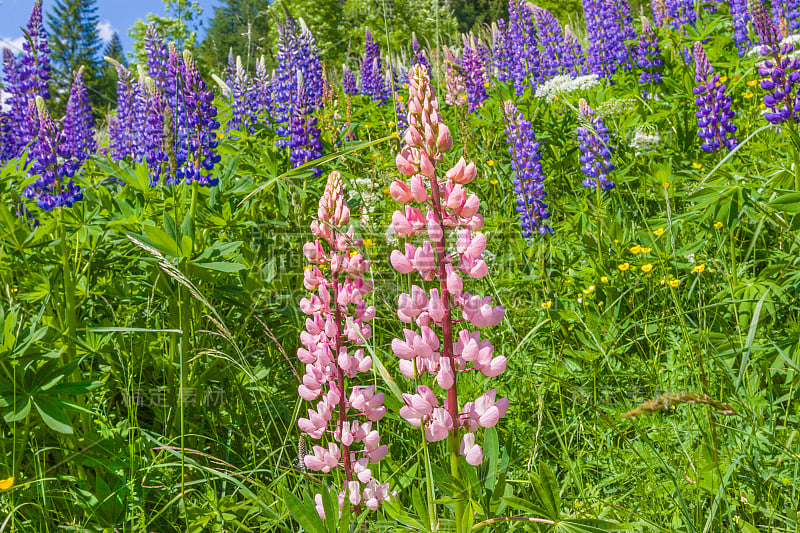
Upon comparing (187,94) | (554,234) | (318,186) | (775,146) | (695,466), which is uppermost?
(187,94)

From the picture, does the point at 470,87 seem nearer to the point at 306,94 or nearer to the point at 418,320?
the point at 306,94

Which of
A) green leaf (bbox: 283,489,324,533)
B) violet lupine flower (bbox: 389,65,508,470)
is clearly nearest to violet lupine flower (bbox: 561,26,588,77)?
violet lupine flower (bbox: 389,65,508,470)

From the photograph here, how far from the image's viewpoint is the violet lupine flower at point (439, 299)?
4.06 feet

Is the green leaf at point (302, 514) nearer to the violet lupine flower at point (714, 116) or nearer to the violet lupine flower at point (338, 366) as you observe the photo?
the violet lupine flower at point (338, 366)

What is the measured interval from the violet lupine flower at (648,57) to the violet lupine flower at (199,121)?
3.38m

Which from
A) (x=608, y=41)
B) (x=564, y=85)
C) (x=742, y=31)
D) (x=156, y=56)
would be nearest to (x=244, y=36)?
(x=156, y=56)

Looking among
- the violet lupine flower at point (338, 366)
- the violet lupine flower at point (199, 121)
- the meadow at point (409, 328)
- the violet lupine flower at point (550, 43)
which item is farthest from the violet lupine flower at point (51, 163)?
the violet lupine flower at point (550, 43)

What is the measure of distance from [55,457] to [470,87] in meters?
4.33

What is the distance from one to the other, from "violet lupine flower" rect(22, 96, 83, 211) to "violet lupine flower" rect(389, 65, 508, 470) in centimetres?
179

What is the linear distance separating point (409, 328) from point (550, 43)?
5.02 m

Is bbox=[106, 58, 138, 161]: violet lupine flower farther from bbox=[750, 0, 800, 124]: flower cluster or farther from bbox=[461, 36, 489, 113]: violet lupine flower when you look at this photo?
bbox=[750, 0, 800, 124]: flower cluster

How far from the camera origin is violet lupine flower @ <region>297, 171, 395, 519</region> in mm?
1579

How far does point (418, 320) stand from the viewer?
1278 millimetres

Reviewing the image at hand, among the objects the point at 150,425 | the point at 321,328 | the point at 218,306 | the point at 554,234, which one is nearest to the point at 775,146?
the point at 554,234
